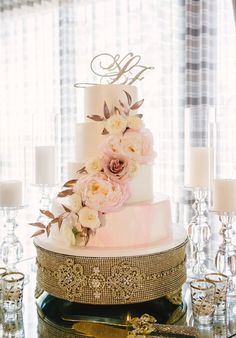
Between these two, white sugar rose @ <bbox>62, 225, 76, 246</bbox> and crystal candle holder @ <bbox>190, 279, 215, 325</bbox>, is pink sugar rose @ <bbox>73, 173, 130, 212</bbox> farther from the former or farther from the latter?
crystal candle holder @ <bbox>190, 279, 215, 325</bbox>

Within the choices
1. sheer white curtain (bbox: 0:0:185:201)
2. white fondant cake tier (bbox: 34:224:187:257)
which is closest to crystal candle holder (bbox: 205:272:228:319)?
white fondant cake tier (bbox: 34:224:187:257)

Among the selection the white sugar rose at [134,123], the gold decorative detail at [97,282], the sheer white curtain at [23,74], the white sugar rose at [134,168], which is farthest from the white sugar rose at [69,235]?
the sheer white curtain at [23,74]

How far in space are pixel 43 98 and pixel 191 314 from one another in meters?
2.61

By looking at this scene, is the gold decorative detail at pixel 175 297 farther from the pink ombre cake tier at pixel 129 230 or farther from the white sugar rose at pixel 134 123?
the white sugar rose at pixel 134 123

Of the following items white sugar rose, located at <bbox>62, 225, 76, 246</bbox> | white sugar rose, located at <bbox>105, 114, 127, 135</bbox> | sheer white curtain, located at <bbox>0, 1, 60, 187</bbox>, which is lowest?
white sugar rose, located at <bbox>62, 225, 76, 246</bbox>

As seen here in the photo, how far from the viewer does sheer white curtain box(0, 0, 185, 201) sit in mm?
2910

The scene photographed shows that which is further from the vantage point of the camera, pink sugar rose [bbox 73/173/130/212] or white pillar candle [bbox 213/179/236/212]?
white pillar candle [bbox 213/179/236/212]

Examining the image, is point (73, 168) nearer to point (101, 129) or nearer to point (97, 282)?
point (101, 129)

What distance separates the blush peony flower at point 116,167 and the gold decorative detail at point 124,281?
0.77 ft

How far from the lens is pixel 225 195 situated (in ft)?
4.46

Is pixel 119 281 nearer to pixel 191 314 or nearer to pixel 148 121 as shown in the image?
pixel 191 314

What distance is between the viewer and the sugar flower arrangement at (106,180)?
1185mm

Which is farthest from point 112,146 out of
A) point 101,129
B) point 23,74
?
point 23,74

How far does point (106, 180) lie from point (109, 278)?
26cm
